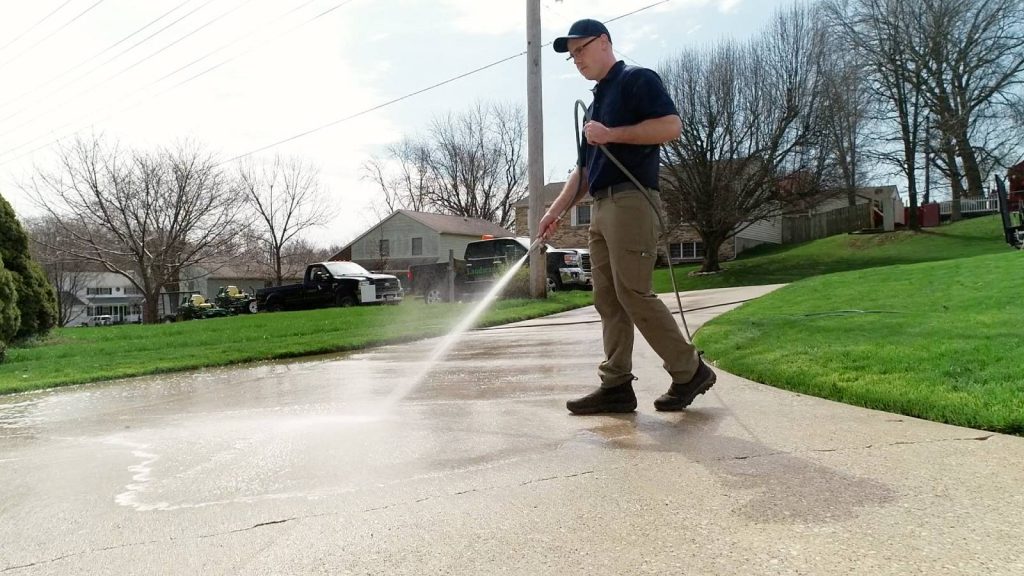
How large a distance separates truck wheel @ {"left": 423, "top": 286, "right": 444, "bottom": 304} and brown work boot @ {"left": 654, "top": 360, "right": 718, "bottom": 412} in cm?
1941

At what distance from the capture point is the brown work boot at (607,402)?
356cm

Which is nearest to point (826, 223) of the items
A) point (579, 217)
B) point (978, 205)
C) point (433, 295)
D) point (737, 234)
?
point (737, 234)

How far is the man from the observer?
10.9 feet

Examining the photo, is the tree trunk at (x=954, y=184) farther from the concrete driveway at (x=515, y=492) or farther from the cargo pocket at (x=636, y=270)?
the concrete driveway at (x=515, y=492)

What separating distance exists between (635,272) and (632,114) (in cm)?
82

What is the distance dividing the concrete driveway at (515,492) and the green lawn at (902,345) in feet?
0.75

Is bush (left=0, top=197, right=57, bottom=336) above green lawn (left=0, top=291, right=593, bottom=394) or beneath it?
above

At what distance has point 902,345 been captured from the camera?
15.2 feet

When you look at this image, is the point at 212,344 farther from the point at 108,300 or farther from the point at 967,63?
the point at 108,300

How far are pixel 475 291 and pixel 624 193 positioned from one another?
54.7 feet

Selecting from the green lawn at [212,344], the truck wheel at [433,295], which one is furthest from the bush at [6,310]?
the truck wheel at [433,295]

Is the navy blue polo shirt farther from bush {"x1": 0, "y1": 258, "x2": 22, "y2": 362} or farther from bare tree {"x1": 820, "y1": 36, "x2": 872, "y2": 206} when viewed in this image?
bare tree {"x1": 820, "y1": 36, "x2": 872, "y2": 206}

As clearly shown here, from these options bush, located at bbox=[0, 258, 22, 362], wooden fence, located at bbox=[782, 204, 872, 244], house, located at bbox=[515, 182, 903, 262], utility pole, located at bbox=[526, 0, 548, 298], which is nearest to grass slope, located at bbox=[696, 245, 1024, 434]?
utility pole, located at bbox=[526, 0, 548, 298]

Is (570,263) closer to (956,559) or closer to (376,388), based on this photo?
(376,388)
